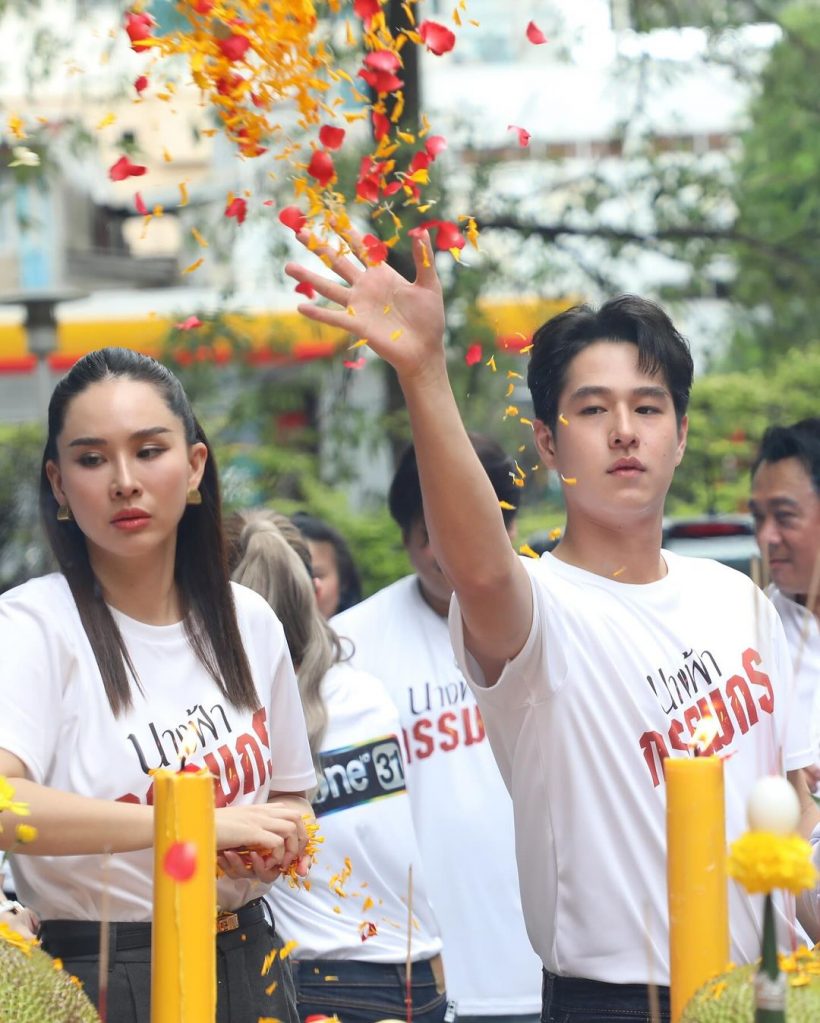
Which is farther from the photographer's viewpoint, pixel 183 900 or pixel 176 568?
pixel 176 568

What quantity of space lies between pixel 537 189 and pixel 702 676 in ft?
20.3

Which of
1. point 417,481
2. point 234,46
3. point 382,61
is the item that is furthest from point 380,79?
point 417,481

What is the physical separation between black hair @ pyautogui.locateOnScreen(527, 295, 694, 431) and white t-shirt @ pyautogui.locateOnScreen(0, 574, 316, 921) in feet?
2.12

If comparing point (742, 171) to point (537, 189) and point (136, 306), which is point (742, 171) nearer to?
point (537, 189)

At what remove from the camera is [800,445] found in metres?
3.84

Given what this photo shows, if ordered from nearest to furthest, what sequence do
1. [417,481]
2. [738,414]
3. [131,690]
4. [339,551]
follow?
Answer: [131,690]
[417,481]
[339,551]
[738,414]

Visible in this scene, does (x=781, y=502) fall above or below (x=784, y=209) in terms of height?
below

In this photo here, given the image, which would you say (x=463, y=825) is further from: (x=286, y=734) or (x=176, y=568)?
(x=176, y=568)

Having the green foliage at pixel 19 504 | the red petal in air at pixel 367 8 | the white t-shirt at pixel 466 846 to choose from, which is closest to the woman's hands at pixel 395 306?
the red petal in air at pixel 367 8

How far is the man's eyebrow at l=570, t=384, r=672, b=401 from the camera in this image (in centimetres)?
228

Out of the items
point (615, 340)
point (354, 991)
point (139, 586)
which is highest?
point (615, 340)

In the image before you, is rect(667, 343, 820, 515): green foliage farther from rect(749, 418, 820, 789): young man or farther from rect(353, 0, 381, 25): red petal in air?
rect(353, 0, 381, 25): red petal in air

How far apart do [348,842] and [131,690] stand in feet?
3.89

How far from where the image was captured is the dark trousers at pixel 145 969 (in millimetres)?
2098
